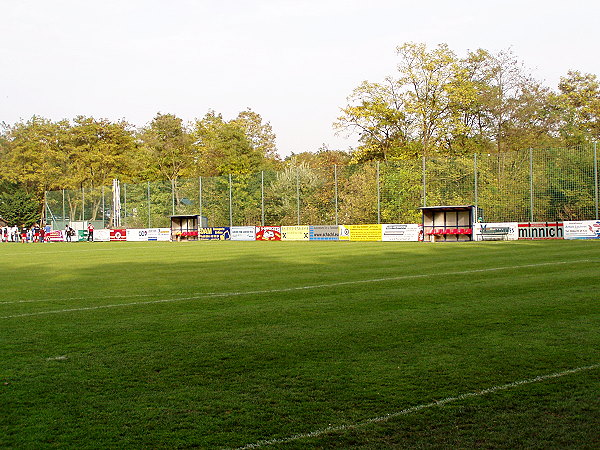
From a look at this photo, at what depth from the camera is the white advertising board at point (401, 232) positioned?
3812cm

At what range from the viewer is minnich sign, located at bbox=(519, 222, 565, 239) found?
33812 millimetres

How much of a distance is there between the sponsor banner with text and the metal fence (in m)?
2.35

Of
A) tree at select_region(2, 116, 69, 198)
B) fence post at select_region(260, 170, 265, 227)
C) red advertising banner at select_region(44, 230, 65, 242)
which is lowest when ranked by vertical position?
red advertising banner at select_region(44, 230, 65, 242)

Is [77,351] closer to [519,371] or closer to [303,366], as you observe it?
[303,366]

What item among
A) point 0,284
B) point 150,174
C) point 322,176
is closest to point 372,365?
point 0,284

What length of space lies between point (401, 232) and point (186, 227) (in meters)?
17.7

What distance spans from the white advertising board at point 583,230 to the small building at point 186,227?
26324 millimetres

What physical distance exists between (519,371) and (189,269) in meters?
13.3

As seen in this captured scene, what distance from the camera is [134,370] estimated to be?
20.5 ft

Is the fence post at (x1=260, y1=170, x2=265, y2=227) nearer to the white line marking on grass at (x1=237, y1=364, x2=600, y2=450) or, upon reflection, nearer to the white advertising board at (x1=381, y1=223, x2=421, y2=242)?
the white advertising board at (x1=381, y1=223, x2=421, y2=242)

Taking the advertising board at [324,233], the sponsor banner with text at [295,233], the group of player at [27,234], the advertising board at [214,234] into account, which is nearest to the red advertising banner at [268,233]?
the sponsor banner with text at [295,233]

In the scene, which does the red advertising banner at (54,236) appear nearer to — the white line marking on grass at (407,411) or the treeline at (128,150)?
the treeline at (128,150)

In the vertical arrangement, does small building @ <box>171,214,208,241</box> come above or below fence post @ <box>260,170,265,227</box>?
below

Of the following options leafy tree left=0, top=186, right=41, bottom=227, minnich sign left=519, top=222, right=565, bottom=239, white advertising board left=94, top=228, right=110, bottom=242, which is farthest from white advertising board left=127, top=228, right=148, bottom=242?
leafy tree left=0, top=186, right=41, bottom=227
